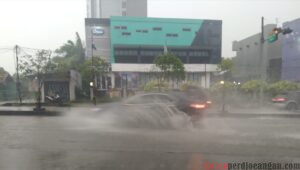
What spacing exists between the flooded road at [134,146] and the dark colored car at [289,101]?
919 centimetres

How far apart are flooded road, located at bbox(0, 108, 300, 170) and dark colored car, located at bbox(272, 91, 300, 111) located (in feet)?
30.1

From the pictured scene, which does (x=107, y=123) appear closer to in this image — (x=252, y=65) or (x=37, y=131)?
(x=37, y=131)

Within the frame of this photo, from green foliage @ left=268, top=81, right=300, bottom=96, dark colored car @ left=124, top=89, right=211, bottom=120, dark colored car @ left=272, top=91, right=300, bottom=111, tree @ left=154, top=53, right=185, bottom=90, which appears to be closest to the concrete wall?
green foliage @ left=268, top=81, right=300, bottom=96

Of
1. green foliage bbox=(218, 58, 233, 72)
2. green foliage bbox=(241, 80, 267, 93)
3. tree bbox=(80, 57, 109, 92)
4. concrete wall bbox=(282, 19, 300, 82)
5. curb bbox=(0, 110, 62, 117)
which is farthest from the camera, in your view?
green foliage bbox=(218, 58, 233, 72)

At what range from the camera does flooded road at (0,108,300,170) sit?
6148mm

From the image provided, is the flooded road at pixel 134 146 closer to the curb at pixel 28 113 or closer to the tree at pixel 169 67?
the curb at pixel 28 113

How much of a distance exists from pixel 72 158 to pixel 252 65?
55671 millimetres

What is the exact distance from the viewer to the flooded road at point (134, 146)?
242 inches

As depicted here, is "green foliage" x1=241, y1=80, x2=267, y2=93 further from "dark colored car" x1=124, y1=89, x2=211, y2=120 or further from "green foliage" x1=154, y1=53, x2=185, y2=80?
"dark colored car" x1=124, y1=89, x2=211, y2=120

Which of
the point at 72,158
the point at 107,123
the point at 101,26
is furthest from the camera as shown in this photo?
the point at 101,26

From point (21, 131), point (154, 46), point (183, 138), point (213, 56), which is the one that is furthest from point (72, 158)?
point (213, 56)

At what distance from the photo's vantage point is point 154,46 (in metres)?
59.6

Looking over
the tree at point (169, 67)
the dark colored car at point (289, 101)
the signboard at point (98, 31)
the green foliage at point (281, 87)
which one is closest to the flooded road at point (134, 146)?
the dark colored car at point (289, 101)

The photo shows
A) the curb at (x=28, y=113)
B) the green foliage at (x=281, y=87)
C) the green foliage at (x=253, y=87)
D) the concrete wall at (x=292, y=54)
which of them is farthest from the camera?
the concrete wall at (x=292, y=54)
